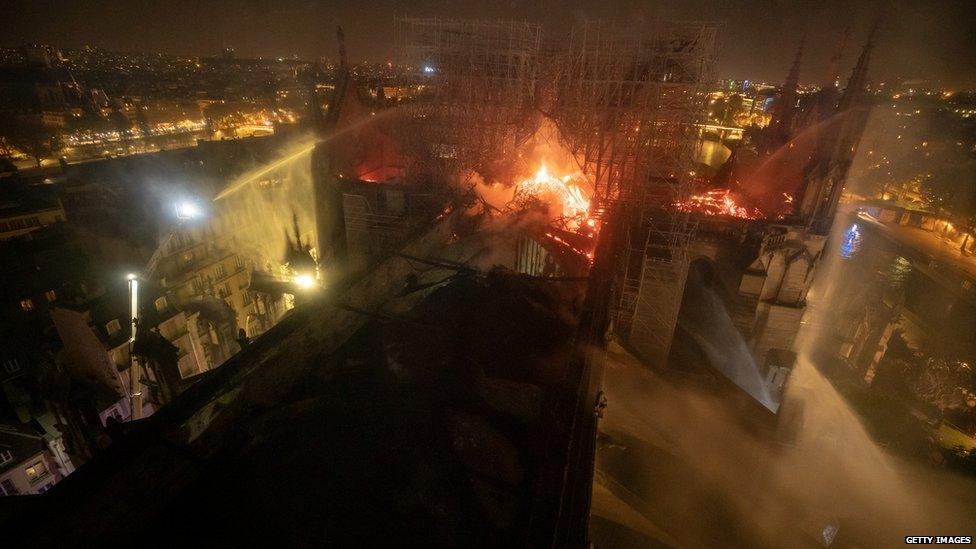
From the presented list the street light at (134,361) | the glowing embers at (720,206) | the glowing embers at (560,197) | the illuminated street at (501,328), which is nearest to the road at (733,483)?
the illuminated street at (501,328)

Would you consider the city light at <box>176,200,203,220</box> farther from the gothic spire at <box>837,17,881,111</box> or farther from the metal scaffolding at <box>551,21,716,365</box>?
the gothic spire at <box>837,17,881,111</box>

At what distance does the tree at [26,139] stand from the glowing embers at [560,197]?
4239cm

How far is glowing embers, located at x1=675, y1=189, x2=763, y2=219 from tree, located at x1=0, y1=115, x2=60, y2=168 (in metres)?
48.6

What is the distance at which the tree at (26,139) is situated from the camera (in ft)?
121

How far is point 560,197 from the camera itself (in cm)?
1681

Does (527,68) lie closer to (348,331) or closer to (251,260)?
(348,331)

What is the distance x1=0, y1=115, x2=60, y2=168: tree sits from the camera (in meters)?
36.8

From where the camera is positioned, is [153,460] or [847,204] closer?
[153,460]

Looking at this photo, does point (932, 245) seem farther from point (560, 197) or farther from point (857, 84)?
point (560, 197)

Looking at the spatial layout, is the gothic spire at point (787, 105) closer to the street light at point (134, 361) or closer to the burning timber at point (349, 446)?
the burning timber at point (349, 446)

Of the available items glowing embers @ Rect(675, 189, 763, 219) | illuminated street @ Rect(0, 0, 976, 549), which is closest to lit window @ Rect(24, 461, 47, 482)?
illuminated street @ Rect(0, 0, 976, 549)

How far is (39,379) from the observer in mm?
16344

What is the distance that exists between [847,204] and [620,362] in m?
41.2

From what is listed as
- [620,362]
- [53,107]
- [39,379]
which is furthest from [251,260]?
[53,107]
